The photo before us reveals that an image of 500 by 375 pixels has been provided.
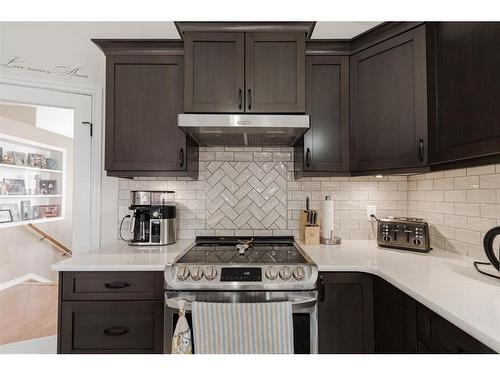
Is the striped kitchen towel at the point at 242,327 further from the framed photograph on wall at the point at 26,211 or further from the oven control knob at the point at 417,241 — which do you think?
the framed photograph on wall at the point at 26,211

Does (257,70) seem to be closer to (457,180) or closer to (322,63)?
(322,63)

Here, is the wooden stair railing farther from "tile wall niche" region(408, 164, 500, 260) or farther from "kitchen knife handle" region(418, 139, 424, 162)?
"tile wall niche" region(408, 164, 500, 260)

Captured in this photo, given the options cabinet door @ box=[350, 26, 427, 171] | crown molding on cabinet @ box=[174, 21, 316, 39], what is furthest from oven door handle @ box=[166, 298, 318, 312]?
crown molding on cabinet @ box=[174, 21, 316, 39]

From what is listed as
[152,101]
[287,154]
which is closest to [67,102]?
[152,101]

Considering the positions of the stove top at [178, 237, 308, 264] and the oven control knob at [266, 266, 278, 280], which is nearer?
the oven control knob at [266, 266, 278, 280]

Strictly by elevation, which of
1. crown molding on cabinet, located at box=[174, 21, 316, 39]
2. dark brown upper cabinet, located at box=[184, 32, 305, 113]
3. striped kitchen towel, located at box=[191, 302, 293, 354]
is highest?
crown molding on cabinet, located at box=[174, 21, 316, 39]

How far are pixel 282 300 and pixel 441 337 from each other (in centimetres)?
70

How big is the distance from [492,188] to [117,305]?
203 cm

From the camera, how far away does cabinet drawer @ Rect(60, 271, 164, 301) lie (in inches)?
61.9

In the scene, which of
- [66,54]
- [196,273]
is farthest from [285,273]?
[66,54]

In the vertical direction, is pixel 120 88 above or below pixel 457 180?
above

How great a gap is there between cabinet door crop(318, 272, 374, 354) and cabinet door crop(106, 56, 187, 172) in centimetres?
116

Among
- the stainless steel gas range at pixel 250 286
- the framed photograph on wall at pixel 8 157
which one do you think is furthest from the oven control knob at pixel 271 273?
the framed photograph on wall at pixel 8 157
